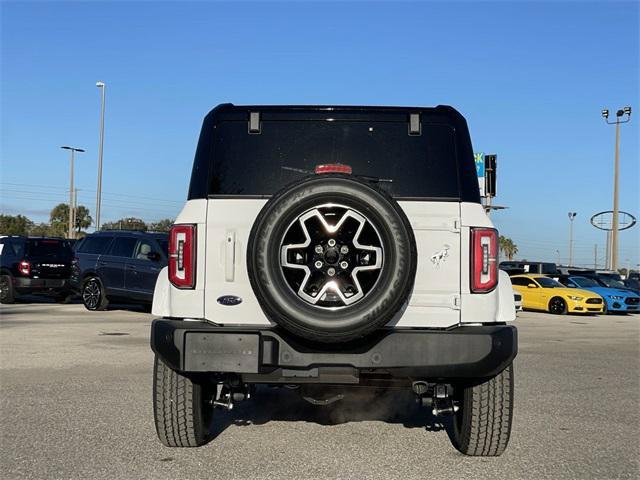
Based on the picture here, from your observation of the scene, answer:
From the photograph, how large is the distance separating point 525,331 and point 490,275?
11.8m

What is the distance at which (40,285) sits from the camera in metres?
18.8

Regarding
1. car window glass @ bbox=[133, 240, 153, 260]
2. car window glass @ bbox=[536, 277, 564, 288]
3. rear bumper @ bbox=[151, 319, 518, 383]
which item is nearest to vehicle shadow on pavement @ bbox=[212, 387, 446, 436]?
rear bumper @ bbox=[151, 319, 518, 383]

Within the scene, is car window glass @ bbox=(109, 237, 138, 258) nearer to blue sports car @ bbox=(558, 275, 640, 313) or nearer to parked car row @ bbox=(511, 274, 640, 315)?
parked car row @ bbox=(511, 274, 640, 315)

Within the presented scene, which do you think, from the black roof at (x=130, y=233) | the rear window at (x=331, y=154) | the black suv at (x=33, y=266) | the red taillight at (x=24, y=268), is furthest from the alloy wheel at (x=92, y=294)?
the rear window at (x=331, y=154)

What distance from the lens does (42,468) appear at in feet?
14.8

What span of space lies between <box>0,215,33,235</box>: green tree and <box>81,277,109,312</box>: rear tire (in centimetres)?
7417

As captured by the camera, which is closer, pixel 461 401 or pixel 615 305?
pixel 461 401

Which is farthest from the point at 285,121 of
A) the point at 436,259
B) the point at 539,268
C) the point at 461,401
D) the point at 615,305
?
the point at 539,268

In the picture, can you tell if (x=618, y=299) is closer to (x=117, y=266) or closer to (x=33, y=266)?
(x=117, y=266)

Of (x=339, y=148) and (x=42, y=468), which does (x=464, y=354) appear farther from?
(x=42, y=468)

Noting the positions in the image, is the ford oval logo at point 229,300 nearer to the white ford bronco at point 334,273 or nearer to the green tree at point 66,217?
the white ford bronco at point 334,273

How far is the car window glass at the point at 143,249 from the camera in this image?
1577 cm

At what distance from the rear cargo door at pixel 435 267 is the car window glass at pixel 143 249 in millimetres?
12095

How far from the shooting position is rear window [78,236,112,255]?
1655 cm
